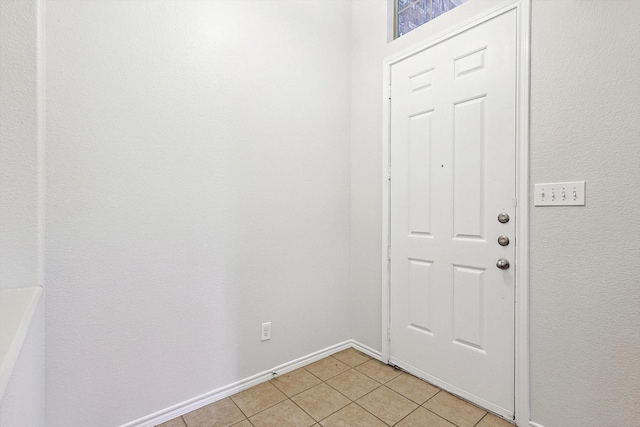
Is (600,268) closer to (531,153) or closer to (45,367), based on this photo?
(531,153)

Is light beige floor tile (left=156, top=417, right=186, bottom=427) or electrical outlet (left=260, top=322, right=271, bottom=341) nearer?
light beige floor tile (left=156, top=417, right=186, bottom=427)

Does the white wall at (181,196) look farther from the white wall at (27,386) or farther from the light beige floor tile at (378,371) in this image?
the light beige floor tile at (378,371)

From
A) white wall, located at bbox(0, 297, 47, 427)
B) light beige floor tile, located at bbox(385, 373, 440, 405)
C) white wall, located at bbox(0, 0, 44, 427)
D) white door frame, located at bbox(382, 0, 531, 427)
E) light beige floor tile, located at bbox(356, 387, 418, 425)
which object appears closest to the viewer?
white wall, located at bbox(0, 297, 47, 427)

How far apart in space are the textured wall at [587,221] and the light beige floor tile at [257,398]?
1341 millimetres

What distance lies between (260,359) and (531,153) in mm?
1905

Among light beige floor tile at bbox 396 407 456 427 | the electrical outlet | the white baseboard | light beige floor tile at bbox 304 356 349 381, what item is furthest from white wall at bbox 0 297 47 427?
light beige floor tile at bbox 396 407 456 427

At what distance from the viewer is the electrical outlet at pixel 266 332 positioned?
195cm

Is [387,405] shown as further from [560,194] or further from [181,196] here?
[181,196]

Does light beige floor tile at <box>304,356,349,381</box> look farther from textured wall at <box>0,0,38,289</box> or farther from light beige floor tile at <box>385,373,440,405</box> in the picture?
textured wall at <box>0,0,38,289</box>

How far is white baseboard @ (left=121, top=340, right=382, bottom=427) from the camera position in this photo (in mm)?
1557

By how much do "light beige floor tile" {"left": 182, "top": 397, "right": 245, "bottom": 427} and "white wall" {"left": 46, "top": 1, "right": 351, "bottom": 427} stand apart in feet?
0.31

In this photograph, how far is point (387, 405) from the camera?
1718mm

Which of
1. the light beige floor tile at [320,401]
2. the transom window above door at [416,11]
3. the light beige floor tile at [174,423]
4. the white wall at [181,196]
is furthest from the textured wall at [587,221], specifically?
the light beige floor tile at [174,423]

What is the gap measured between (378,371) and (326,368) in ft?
1.15
